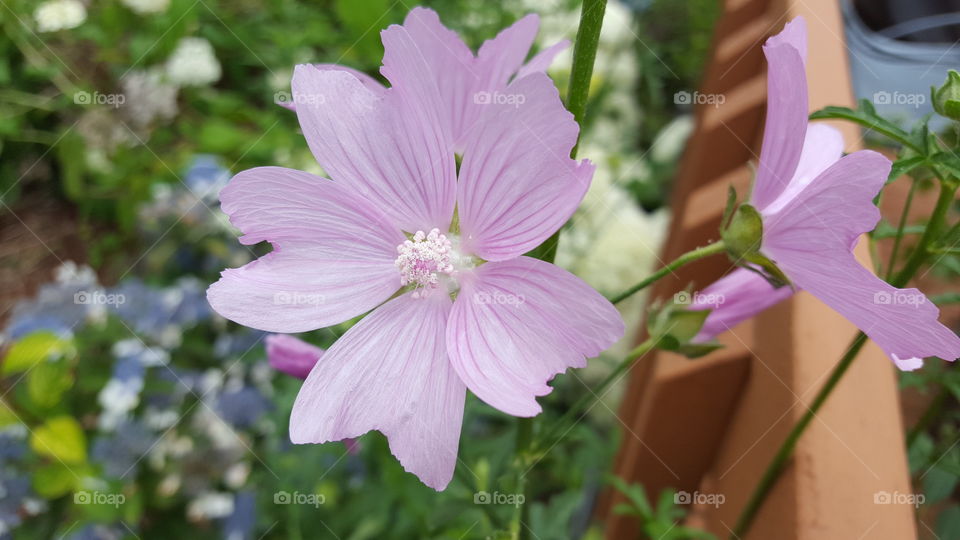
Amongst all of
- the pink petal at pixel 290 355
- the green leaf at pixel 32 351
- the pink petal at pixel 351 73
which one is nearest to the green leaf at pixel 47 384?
the green leaf at pixel 32 351

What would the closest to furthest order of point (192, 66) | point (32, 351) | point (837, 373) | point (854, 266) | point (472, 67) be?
point (854, 266)
point (472, 67)
point (837, 373)
point (32, 351)
point (192, 66)

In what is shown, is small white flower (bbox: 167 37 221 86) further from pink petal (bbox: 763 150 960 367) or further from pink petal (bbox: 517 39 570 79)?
pink petal (bbox: 763 150 960 367)

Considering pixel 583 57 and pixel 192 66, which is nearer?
pixel 583 57

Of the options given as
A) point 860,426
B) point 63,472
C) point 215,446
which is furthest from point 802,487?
point 63,472

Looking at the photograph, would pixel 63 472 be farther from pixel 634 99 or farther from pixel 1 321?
pixel 634 99

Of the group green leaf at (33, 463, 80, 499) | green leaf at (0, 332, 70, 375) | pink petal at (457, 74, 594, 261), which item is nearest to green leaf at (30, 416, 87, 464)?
green leaf at (33, 463, 80, 499)

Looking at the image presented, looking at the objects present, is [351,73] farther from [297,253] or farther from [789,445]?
[789,445]

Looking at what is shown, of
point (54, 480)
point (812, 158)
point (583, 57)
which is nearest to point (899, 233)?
point (812, 158)
